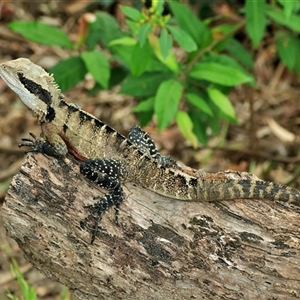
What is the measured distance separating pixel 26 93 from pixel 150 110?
1.74 meters

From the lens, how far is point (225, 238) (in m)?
4.47

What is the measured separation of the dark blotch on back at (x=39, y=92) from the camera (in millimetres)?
4793

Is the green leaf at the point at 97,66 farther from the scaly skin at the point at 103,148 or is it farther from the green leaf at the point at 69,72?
the scaly skin at the point at 103,148

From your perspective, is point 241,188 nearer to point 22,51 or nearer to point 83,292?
point 83,292

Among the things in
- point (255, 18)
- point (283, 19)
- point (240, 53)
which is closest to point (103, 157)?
point (255, 18)

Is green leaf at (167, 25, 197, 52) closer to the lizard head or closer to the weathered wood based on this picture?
the lizard head

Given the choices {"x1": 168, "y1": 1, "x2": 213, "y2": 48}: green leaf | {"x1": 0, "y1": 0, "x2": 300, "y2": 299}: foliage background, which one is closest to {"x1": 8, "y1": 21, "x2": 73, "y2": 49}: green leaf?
{"x1": 0, "y1": 0, "x2": 300, "y2": 299}: foliage background

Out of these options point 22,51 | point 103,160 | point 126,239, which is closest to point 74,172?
point 103,160

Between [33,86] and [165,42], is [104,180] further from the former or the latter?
[165,42]

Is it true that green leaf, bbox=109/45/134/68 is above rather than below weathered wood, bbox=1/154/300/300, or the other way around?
above

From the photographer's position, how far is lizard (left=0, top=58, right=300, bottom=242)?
4637mm

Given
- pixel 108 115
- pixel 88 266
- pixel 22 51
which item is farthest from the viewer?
pixel 22 51

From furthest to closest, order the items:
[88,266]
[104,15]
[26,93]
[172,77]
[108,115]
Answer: [108,115] → [104,15] → [172,77] → [26,93] → [88,266]

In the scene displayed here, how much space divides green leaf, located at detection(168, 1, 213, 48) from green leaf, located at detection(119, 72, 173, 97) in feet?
1.70
